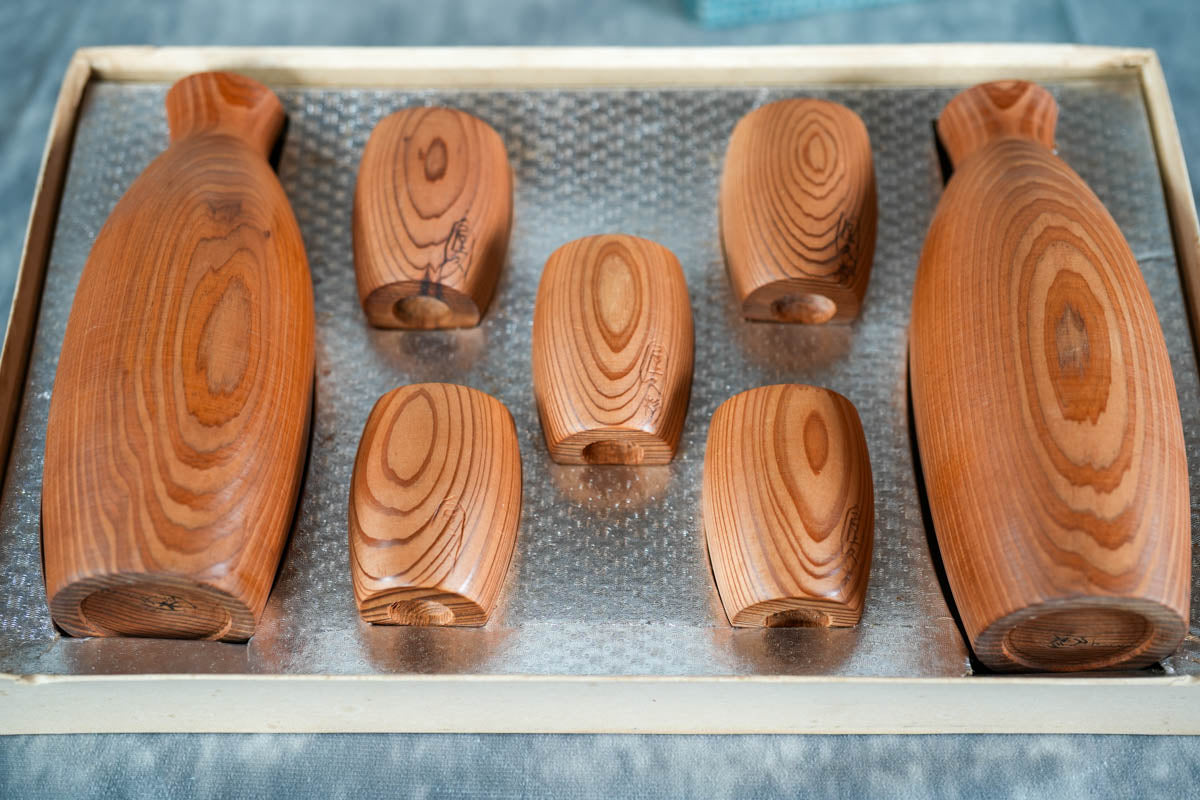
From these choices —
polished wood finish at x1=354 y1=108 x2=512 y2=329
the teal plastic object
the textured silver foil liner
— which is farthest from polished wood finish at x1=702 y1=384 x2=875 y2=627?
the teal plastic object

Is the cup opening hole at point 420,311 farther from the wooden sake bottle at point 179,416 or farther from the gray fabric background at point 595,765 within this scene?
the gray fabric background at point 595,765

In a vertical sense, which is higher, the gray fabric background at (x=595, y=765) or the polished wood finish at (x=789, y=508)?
the polished wood finish at (x=789, y=508)

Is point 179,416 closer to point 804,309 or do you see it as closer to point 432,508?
point 432,508

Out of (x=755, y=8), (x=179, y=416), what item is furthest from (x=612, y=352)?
(x=755, y=8)

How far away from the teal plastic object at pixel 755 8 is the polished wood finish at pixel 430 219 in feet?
0.80

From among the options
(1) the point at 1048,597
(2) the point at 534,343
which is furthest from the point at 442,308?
(1) the point at 1048,597

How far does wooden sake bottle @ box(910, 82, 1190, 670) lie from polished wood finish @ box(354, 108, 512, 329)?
0.18 metres

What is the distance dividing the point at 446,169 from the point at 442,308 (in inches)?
2.3

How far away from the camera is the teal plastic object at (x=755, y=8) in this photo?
2.23 feet

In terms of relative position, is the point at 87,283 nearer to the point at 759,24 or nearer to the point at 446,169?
the point at 446,169

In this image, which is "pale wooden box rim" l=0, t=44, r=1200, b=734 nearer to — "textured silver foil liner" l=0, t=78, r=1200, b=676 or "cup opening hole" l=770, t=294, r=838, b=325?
"textured silver foil liner" l=0, t=78, r=1200, b=676

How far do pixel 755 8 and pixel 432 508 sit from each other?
0.42m

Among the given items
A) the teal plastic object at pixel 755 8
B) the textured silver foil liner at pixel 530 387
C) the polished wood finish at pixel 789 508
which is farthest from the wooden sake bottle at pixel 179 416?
the teal plastic object at pixel 755 8

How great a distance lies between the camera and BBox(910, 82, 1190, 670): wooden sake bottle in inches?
14.5
